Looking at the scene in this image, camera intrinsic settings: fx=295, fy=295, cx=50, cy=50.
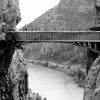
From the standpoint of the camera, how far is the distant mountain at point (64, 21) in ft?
352

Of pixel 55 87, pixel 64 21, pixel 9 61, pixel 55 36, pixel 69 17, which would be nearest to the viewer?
pixel 55 36

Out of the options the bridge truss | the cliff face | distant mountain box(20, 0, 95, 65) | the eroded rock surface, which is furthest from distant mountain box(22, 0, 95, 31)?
the eroded rock surface

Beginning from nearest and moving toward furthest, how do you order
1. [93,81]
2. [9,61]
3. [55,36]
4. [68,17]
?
[93,81]
[55,36]
[9,61]
[68,17]

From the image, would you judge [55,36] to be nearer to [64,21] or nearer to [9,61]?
[9,61]

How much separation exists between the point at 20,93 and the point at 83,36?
802 cm

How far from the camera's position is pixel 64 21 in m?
118

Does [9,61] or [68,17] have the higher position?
[9,61]

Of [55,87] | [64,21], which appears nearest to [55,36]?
[55,87]

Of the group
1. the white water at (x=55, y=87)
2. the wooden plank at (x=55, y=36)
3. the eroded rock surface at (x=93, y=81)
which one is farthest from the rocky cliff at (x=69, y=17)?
the eroded rock surface at (x=93, y=81)

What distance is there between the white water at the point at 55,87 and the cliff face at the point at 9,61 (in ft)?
79.6

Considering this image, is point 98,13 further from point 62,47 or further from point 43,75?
point 62,47

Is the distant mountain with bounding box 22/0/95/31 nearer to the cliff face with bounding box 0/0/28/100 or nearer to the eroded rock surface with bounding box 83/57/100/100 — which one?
the cliff face with bounding box 0/0/28/100

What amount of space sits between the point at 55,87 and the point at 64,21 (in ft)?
196

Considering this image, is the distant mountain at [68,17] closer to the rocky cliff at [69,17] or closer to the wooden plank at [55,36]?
the rocky cliff at [69,17]
